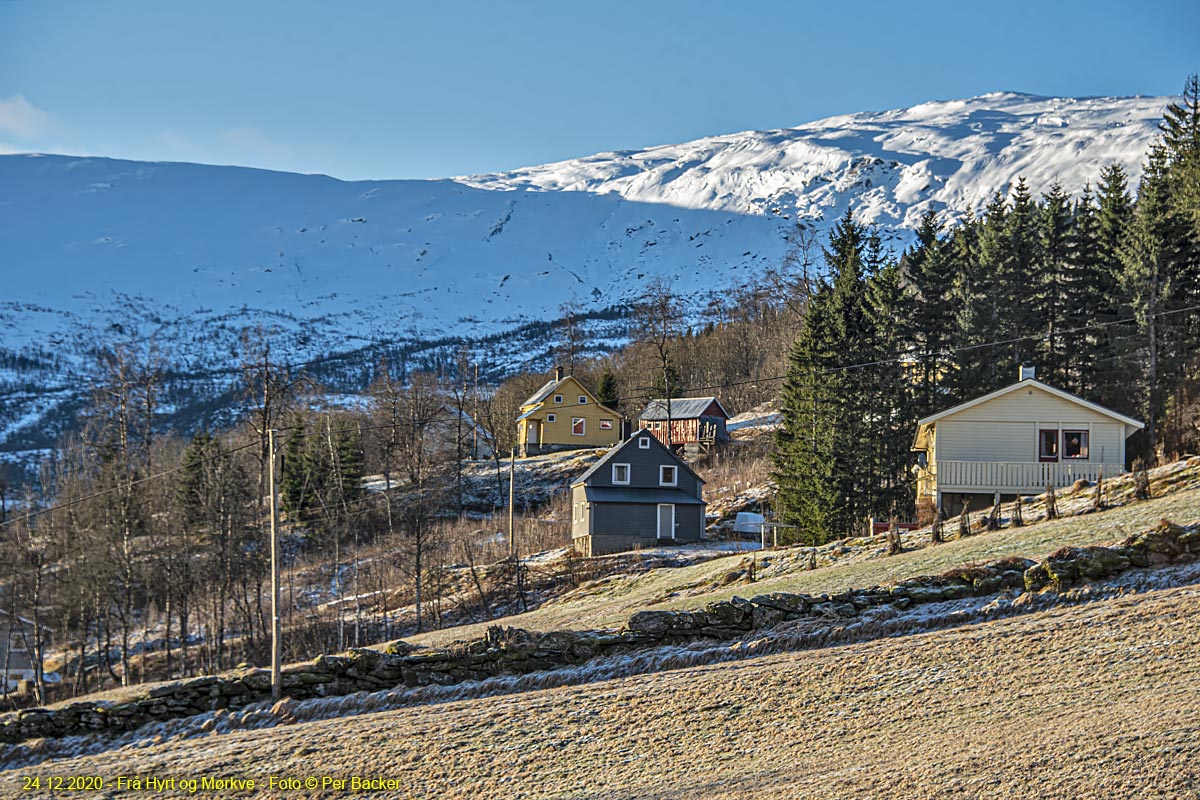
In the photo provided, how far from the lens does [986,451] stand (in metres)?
41.6

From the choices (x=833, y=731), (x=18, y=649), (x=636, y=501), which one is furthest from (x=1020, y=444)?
(x=18, y=649)

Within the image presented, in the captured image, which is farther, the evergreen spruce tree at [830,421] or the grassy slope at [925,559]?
the evergreen spruce tree at [830,421]

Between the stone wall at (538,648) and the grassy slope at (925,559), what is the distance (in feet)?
8.32

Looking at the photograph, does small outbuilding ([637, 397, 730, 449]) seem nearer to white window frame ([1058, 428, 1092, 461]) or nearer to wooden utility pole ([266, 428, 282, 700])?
white window frame ([1058, 428, 1092, 461])

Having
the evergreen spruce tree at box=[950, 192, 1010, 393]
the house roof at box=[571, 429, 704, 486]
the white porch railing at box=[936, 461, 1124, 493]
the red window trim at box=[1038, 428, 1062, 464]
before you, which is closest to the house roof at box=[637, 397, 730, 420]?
the house roof at box=[571, 429, 704, 486]

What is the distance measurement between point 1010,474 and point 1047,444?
228 cm

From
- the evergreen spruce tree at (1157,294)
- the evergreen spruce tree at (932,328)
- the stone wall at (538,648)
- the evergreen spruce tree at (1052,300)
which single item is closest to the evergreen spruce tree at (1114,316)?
the evergreen spruce tree at (1157,294)

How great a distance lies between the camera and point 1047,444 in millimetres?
41250

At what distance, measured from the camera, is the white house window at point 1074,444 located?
134 feet

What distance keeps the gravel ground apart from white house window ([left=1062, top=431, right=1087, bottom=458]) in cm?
2642

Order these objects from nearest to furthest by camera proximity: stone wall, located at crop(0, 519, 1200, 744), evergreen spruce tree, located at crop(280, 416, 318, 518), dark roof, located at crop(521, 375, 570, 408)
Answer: stone wall, located at crop(0, 519, 1200, 744)
evergreen spruce tree, located at crop(280, 416, 318, 518)
dark roof, located at crop(521, 375, 570, 408)

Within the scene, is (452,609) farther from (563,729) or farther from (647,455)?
(563,729)

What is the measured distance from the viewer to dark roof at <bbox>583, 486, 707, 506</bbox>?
2232 inches

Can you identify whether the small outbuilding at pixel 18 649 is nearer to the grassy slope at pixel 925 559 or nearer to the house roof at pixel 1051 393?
the grassy slope at pixel 925 559
